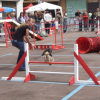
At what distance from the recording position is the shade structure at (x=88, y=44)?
A: 38.9 feet

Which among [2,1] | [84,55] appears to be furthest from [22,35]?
[2,1]

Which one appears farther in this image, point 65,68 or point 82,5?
point 82,5

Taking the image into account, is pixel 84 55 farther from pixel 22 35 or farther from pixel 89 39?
pixel 22 35

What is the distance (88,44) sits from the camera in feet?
41.4

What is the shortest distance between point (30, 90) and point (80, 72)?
7.57 feet

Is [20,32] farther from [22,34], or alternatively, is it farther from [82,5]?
[82,5]

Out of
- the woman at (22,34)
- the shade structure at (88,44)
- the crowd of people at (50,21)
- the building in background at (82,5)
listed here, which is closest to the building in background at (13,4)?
the building in background at (82,5)

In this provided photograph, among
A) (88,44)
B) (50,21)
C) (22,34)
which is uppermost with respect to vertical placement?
(50,21)

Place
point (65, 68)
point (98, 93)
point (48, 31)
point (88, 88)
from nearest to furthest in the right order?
point (98, 93), point (88, 88), point (65, 68), point (48, 31)

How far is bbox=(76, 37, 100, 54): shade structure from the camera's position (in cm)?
1184

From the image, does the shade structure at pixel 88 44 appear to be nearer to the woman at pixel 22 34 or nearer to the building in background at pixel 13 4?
the woman at pixel 22 34

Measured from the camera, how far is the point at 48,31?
24.3m

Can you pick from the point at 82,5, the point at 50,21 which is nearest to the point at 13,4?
the point at 82,5

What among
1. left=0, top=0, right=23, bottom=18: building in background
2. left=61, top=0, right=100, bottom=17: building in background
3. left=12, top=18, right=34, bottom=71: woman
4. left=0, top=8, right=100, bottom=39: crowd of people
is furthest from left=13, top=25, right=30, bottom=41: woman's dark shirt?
left=61, top=0, right=100, bottom=17: building in background
